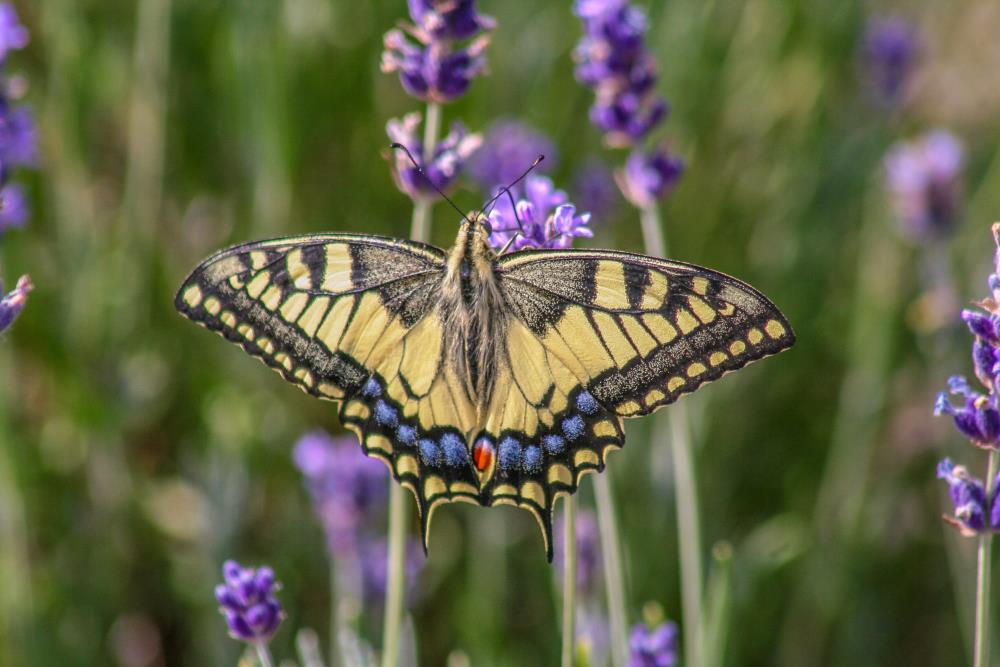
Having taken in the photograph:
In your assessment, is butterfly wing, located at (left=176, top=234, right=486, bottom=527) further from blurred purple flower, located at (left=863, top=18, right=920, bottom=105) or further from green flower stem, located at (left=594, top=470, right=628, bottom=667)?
blurred purple flower, located at (left=863, top=18, right=920, bottom=105)

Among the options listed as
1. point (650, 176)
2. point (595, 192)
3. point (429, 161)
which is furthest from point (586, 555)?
point (595, 192)

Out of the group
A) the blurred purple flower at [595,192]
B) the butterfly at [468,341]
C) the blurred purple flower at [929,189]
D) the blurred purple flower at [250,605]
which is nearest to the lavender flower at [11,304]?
the butterfly at [468,341]

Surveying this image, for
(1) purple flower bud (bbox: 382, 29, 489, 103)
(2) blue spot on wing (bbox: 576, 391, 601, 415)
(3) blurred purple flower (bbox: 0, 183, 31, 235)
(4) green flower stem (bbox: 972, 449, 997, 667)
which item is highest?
(1) purple flower bud (bbox: 382, 29, 489, 103)

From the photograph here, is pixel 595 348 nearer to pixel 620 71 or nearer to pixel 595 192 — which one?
pixel 620 71

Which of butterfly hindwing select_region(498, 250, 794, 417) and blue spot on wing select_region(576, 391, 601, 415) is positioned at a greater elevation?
butterfly hindwing select_region(498, 250, 794, 417)

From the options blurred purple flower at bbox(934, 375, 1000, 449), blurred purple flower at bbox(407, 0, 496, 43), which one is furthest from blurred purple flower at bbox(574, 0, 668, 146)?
blurred purple flower at bbox(934, 375, 1000, 449)

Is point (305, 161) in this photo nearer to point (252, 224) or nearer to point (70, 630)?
point (252, 224)

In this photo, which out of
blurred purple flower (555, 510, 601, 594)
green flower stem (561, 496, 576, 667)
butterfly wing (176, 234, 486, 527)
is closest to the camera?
green flower stem (561, 496, 576, 667)
